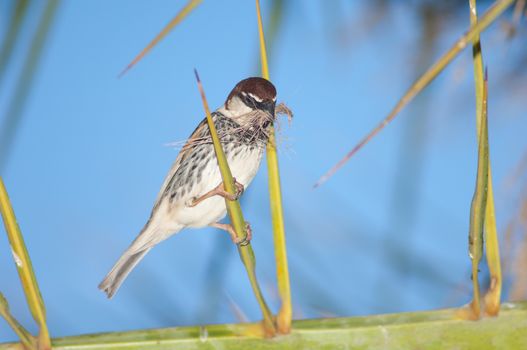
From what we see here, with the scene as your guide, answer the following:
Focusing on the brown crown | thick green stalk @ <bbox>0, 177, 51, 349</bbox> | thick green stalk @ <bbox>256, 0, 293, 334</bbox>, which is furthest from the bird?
thick green stalk @ <bbox>0, 177, 51, 349</bbox>

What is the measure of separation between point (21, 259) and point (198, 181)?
178 cm

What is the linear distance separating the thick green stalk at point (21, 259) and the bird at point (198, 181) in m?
1.55

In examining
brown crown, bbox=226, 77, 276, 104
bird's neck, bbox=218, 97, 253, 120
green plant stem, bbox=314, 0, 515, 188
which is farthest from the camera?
bird's neck, bbox=218, 97, 253, 120

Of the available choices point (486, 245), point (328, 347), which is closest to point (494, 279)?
point (486, 245)

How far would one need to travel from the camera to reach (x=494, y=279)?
846 mm

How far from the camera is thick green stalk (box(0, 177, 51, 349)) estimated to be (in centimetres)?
77

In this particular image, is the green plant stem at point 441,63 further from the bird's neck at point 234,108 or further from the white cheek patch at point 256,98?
the bird's neck at point 234,108

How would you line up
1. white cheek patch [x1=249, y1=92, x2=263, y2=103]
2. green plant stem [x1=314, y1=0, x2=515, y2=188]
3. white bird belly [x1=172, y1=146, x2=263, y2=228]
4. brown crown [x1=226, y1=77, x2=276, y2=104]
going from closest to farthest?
1. green plant stem [x1=314, y1=0, x2=515, y2=188]
2. brown crown [x1=226, y1=77, x2=276, y2=104]
3. white cheek patch [x1=249, y1=92, x2=263, y2=103]
4. white bird belly [x1=172, y1=146, x2=263, y2=228]

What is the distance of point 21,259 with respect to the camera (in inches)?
30.3

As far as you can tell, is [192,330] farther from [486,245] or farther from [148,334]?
[486,245]

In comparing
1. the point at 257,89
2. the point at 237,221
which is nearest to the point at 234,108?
the point at 257,89

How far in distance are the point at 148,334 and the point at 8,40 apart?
0.38 meters

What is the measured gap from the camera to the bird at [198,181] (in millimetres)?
2410

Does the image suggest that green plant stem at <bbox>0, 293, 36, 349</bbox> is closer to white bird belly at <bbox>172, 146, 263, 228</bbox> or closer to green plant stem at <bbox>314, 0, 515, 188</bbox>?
green plant stem at <bbox>314, 0, 515, 188</bbox>
